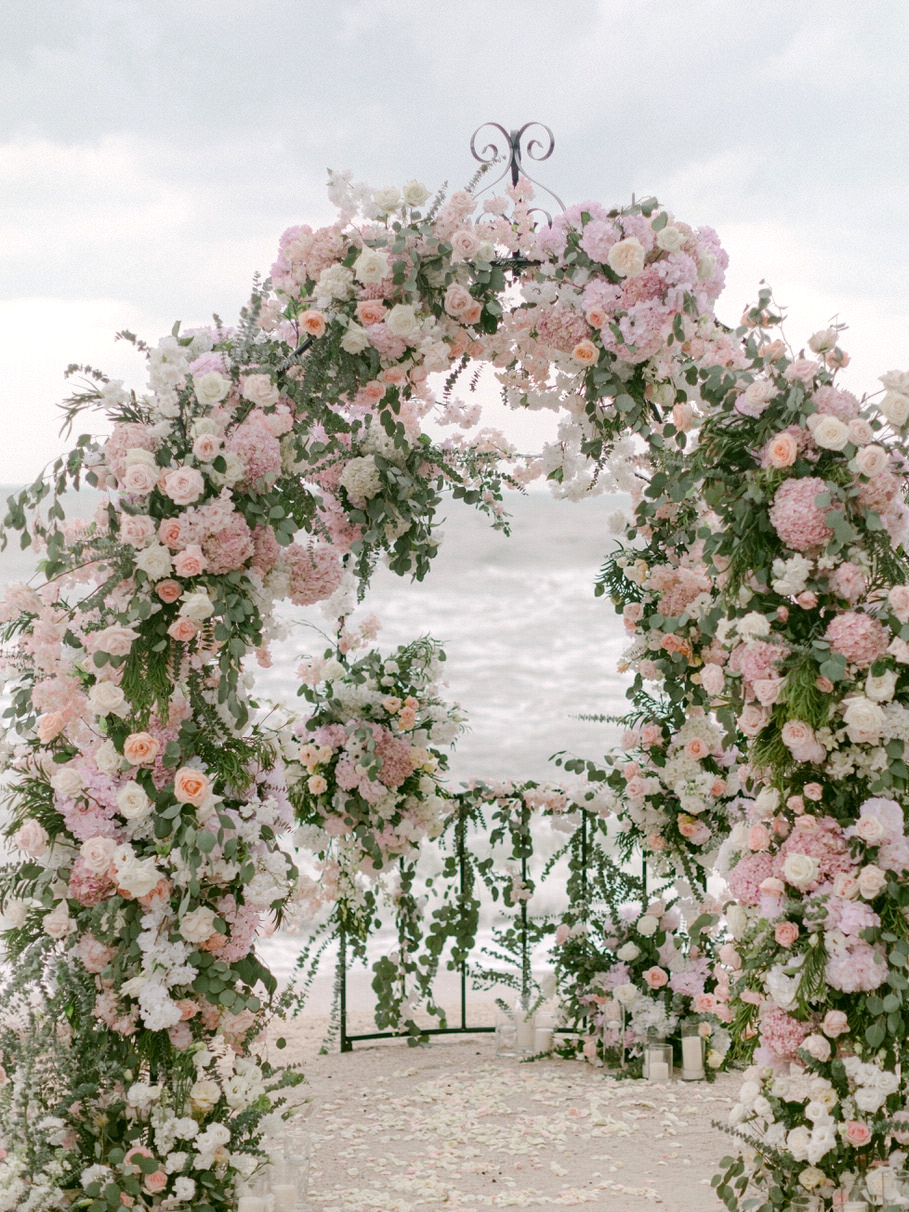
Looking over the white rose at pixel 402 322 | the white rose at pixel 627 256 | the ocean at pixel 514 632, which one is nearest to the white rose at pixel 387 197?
the white rose at pixel 402 322

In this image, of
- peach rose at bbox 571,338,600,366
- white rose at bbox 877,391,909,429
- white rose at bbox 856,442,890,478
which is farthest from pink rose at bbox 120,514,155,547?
white rose at bbox 877,391,909,429

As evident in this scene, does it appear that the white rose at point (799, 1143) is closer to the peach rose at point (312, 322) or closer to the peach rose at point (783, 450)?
the peach rose at point (783, 450)

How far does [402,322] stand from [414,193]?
325 millimetres

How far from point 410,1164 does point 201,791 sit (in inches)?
58.8

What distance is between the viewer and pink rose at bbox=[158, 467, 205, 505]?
237 cm

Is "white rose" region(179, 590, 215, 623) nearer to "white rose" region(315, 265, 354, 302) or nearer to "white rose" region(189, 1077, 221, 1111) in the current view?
"white rose" region(315, 265, 354, 302)

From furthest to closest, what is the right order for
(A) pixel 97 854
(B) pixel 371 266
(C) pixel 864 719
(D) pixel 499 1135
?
(D) pixel 499 1135 → (B) pixel 371 266 → (A) pixel 97 854 → (C) pixel 864 719

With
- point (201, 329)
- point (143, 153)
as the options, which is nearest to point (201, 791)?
point (201, 329)

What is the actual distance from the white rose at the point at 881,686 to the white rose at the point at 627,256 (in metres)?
1.05

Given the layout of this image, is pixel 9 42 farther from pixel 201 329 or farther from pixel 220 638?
pixel 220 638

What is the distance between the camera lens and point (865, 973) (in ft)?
7.68

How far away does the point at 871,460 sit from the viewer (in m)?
2.32

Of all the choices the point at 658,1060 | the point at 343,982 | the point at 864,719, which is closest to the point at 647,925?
the point at 658,1060

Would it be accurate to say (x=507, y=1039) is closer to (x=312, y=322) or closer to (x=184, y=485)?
(x=184, y=485)
